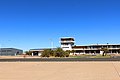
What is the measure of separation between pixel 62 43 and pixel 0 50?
143 feet
